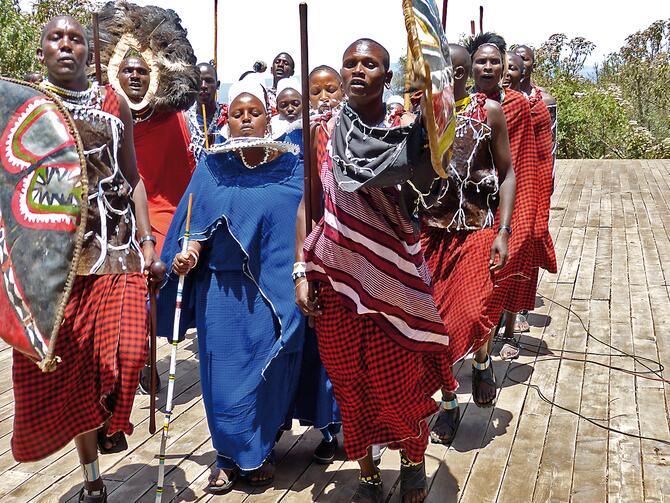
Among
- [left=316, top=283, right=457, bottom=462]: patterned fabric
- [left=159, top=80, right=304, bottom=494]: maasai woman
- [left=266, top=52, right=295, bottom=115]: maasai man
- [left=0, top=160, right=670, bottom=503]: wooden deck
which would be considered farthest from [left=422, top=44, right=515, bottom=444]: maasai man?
[left=266, top=52, right=295, bottom=115]: maasai man

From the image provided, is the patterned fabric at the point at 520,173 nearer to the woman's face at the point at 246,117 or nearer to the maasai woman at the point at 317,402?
the maasai woman at the point at 317,402

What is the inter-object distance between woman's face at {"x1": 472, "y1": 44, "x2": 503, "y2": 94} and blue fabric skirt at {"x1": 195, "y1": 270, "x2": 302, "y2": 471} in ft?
6.17

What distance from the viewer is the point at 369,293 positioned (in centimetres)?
329

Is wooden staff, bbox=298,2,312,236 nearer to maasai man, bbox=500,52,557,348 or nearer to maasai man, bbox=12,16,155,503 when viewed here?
maasai man, bbox=12,16,155,503

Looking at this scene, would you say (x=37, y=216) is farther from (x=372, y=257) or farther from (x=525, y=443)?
(x=525, y=443)

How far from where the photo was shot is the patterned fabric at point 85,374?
128 inches

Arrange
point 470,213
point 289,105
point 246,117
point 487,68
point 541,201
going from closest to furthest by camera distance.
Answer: point 246,117 → point 470,213 → point 487,68 → point 289,105 → point 541,201

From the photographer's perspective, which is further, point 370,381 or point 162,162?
point 162,162

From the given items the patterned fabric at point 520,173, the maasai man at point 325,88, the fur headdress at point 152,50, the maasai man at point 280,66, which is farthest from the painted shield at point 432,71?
the maasai man at point 280,66

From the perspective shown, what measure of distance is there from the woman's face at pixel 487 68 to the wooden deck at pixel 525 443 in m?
1.83

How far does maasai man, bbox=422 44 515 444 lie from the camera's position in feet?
13.2

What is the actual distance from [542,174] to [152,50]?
2.73m

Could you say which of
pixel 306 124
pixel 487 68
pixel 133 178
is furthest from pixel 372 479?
pixel 487 68

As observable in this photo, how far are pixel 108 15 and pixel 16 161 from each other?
2.58m
